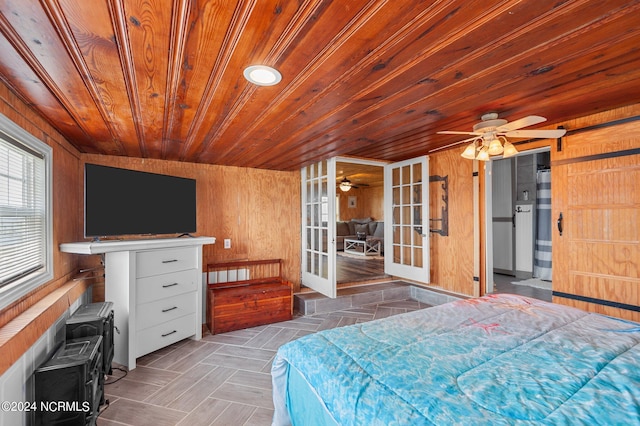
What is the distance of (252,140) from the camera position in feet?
8.75

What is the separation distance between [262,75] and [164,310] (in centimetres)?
237

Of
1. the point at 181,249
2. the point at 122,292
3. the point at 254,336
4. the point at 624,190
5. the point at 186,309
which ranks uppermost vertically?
the point at 624,190

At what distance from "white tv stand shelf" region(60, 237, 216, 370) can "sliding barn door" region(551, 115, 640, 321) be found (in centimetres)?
349

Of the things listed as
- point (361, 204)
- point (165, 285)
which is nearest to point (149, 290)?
point (165, 285)

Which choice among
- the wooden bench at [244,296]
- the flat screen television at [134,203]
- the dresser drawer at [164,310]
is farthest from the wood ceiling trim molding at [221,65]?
the wooden bench at [244,296]

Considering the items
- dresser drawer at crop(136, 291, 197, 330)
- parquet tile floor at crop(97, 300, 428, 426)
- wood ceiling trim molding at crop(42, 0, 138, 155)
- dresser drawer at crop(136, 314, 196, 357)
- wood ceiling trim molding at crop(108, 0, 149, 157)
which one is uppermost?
wood ceiling trim molding at crop(108, 0, 149, 157)

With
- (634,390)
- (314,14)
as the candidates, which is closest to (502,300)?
(634,390)

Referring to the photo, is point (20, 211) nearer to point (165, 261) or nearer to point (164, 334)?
point (165, 261)

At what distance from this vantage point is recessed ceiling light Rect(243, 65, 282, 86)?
4.57 ft

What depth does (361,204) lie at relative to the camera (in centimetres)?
1013

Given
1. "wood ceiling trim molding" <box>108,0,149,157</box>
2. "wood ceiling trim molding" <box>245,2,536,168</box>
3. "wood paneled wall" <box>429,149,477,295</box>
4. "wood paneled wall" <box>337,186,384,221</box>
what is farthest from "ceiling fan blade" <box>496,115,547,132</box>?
"wood paneled wall" <box>337,186,384,221</box>

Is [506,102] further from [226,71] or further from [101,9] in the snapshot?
[101,9]

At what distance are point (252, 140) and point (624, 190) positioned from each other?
3124 millimetres

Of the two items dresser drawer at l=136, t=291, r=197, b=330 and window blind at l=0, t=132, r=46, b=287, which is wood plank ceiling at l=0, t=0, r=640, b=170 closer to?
window blind at l=0, t=132, r=46, b=287
